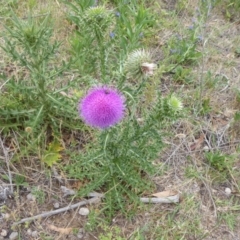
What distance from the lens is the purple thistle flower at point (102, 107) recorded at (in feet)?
→ 6.19

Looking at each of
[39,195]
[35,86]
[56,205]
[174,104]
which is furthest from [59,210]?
[174,104]

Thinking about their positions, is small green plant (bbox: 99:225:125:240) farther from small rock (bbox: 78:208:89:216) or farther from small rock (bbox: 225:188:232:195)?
small rock (bbox: 225:188:232:195)

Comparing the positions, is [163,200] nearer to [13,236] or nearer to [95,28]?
[13,236]

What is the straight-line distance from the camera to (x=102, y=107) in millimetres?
1882

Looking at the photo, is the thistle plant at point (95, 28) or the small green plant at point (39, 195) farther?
the small green plant at point (39, 195)

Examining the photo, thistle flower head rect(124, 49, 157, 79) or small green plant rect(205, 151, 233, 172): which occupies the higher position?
thistle flower head rect(124, 49, 157, 79)

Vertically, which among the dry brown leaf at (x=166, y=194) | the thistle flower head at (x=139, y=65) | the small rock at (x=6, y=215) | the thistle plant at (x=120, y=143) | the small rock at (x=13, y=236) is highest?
the thistle flower head at (x=139, y=65)

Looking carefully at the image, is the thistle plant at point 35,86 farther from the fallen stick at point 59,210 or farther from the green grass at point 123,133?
the fallen stick at point 59,210

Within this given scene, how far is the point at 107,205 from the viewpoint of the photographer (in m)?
2.38

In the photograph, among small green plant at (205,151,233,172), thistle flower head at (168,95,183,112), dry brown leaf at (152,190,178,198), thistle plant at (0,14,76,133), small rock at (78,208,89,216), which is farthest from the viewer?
small green plant at (205,151,233,172)

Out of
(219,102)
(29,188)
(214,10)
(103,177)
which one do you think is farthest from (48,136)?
(214,10)

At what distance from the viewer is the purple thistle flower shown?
74.3 inches

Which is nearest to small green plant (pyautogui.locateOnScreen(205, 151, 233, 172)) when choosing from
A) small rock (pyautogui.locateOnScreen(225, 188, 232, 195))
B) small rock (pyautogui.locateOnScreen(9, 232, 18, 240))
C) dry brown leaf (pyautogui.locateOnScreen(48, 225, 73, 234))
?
small rock (pyautogui.locateOnScreen(225, 188, 232, 195))

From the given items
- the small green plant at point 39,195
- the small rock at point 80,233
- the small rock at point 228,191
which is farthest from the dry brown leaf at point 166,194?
the small green plant at point 39,195
